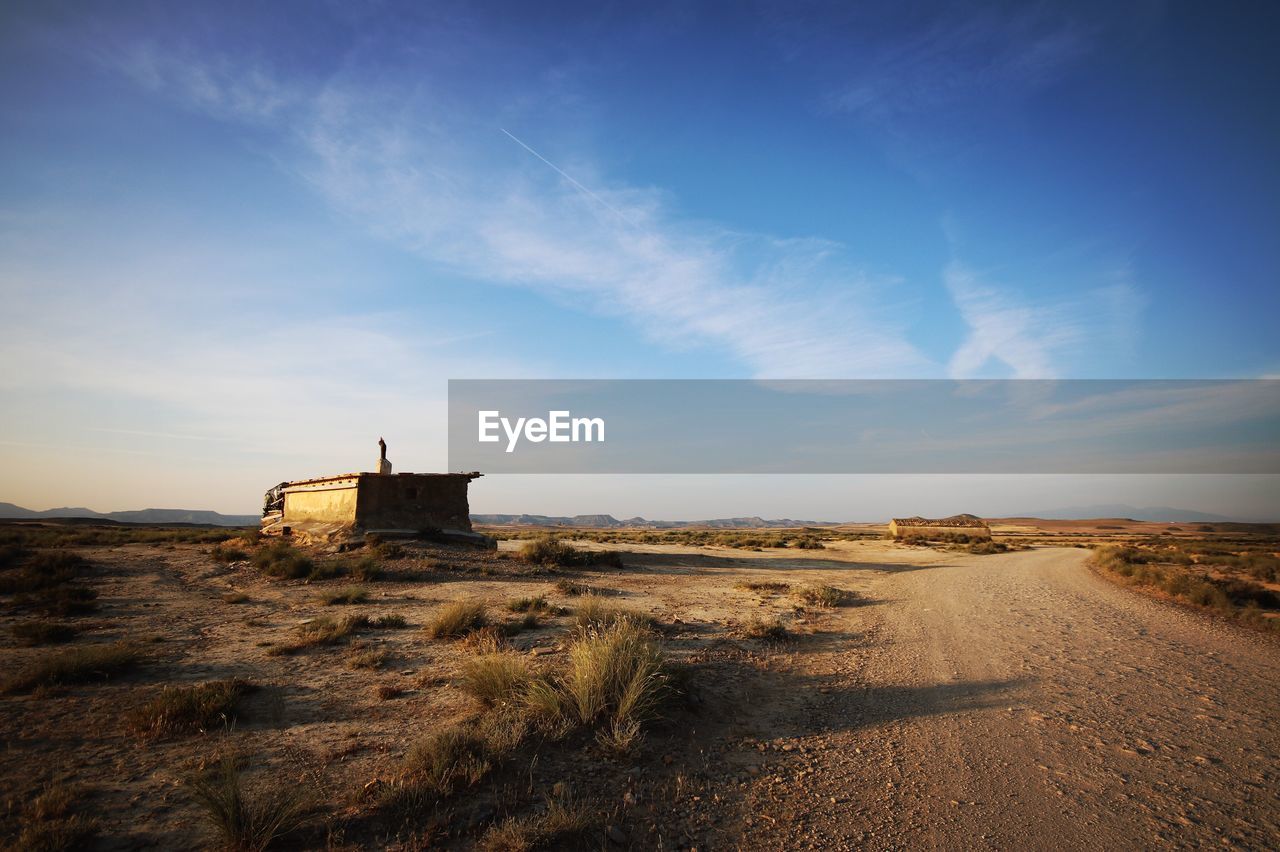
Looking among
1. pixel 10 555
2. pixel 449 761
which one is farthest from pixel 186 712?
pixel 10 555

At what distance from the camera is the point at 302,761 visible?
206 inches

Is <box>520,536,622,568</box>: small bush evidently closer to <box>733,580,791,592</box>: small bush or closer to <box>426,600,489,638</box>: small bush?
<box>733,580,791,592</box>: small bush

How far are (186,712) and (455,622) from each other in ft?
14.2

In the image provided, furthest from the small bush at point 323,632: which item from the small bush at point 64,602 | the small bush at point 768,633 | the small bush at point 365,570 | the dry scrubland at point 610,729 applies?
the small bush at point 768,633

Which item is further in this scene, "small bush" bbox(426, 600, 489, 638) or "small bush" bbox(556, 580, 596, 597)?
"small bush" bbox(556, 580, 596, 597)

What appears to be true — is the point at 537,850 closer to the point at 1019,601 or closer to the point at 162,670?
the point at 162,670

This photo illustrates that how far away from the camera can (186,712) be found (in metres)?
6.03

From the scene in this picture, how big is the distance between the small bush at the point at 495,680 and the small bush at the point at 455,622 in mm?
3256

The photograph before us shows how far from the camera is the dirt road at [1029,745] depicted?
4242 mm

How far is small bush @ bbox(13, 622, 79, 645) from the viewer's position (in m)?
9.03

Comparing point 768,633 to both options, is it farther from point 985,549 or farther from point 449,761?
point 985,549

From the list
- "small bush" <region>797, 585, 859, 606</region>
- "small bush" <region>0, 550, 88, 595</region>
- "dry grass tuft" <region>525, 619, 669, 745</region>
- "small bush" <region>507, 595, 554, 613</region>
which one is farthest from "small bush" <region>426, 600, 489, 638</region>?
"small bush" <region>0, 550, 88, 595</region>

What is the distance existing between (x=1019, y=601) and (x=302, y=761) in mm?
15881

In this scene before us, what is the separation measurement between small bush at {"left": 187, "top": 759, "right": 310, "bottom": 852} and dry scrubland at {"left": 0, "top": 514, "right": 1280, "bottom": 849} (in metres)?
0.02
